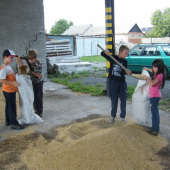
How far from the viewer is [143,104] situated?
12.9 ft

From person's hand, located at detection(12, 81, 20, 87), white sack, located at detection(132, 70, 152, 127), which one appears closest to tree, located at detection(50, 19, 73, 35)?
person's hand, located at detection(12, 81, 20, 87)

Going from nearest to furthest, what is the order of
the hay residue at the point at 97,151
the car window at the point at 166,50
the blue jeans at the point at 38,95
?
the hay residue at the point at 97,151, the blue jeans at the point at 38,95, the car window at the point at 166,50

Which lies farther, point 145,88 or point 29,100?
point 29,100

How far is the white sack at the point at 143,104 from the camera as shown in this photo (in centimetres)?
391

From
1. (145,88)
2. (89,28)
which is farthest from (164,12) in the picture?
(145,88)

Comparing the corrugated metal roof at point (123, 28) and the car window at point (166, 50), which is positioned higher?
the corrugated metal roof at point (123, 28)

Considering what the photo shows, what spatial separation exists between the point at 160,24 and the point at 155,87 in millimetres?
52324

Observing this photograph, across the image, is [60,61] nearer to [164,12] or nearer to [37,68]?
[37,68]

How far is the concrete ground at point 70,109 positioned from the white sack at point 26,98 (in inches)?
6.4

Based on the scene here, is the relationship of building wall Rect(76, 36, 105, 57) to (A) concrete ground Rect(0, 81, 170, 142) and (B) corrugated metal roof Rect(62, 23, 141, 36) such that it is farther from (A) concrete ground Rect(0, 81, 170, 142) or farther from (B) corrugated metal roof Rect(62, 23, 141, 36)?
(B) corrugated metal roof Rect(62, 23, 141, 36)

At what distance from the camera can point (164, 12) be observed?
184ft

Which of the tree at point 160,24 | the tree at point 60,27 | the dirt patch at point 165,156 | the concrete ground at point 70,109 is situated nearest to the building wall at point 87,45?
the concrete ground at point 70,109

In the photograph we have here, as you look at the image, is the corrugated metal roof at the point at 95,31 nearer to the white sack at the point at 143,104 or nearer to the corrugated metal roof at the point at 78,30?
the corrugated metal roof at the point at 78,30

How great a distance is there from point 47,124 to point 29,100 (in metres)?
0.63
